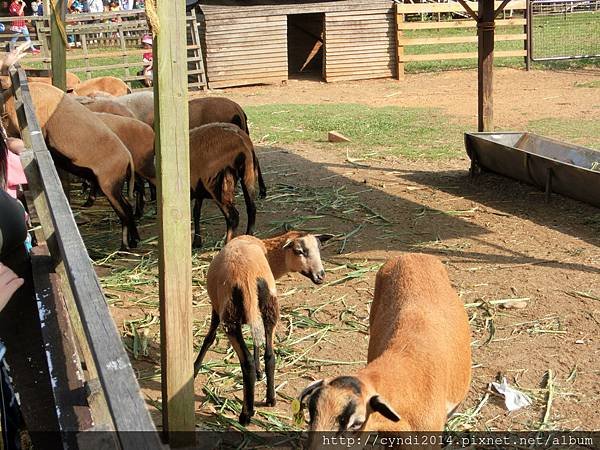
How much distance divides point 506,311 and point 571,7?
32.8m

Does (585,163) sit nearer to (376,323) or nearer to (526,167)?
(526,167)

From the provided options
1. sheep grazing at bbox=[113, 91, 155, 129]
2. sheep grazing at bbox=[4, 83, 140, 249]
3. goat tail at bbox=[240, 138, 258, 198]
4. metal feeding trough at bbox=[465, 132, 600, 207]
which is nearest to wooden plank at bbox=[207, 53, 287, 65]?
sheep grazing at bbox=[113, 91, 155, 129]

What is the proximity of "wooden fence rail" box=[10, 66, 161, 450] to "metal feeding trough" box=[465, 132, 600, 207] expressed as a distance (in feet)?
20.2

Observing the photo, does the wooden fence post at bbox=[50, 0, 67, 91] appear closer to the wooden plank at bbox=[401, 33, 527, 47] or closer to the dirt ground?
the dirt ground

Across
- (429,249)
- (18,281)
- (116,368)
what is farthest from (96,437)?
(429,249)

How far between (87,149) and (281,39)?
46.7ft

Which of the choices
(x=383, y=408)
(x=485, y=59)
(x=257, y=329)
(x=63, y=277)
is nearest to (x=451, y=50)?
(x=485, y=59)

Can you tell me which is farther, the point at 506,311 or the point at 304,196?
the point at 304,196

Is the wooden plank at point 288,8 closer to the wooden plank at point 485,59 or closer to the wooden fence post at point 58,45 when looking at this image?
the wooden plank at point 485,59

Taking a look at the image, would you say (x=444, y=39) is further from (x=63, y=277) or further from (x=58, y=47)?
(x=63, y=277)

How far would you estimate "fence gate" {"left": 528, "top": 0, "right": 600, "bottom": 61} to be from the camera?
2427 cm

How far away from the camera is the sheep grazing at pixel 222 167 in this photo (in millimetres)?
8695

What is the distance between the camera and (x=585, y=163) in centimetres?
1015

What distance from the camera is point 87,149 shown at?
28.9 feet
